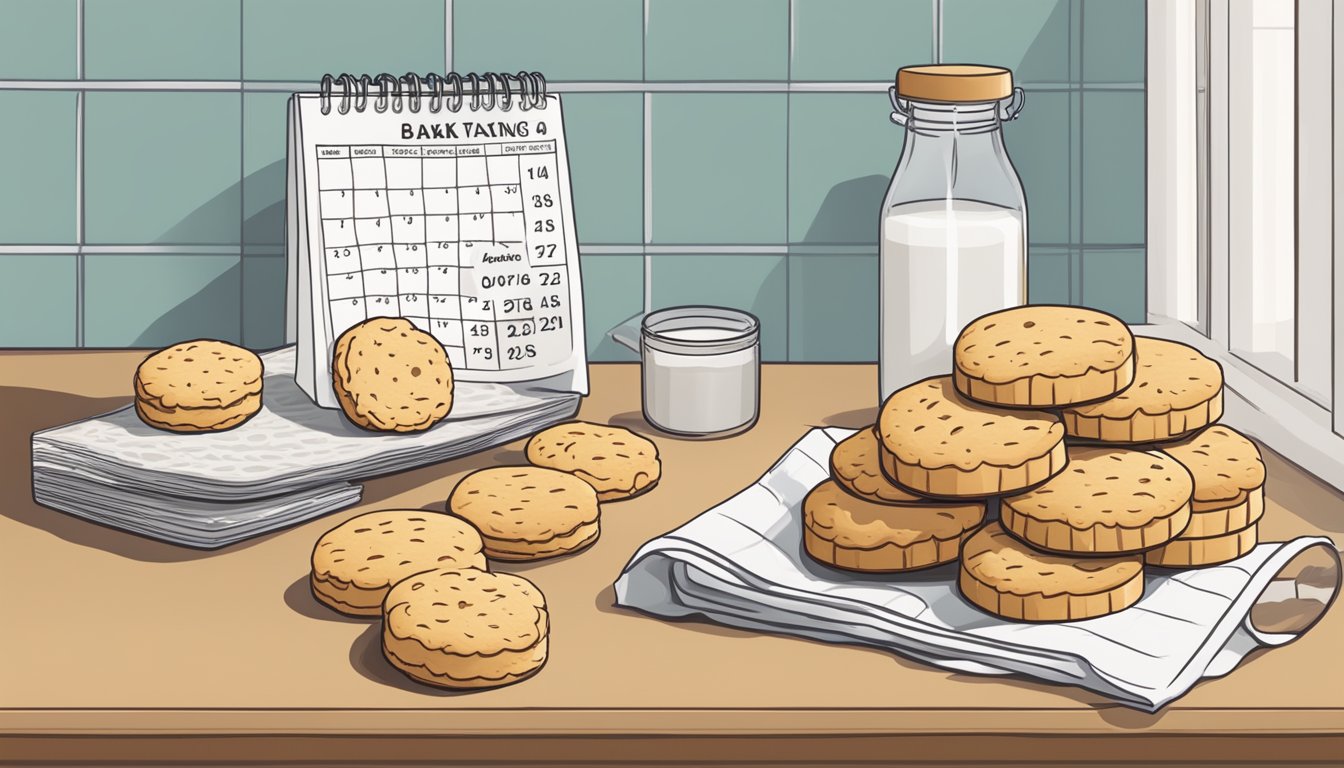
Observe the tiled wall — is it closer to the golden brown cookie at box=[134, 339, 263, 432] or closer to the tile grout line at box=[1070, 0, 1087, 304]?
the tile grout line at box=[1070, 0, 1087, 304]

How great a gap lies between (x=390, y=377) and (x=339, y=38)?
1.29ft

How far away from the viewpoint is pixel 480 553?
90 centimetres

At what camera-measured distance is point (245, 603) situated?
886 millimetres

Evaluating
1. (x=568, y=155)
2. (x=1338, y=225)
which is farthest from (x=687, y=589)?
(x=568, y=155)

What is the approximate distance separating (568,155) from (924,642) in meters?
0.69

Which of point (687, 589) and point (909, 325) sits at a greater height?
point (909, 325)

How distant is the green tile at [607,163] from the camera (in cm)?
136

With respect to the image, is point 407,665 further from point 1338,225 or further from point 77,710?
point 1338,225

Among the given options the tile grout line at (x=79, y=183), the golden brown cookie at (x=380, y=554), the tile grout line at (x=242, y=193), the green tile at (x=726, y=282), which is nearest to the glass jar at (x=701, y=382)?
the green tile at (x=726, y=282)

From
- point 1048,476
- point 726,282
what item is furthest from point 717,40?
point 1048,476

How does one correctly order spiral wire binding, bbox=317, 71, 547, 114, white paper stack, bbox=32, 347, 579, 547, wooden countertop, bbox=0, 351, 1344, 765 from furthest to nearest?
spiral wire binding, bbox=317, 71, 547, 114 < white paper stack, bbox=32, 347, 579, 547 < wooden countertop, bbox=0, 351, 1344, 765

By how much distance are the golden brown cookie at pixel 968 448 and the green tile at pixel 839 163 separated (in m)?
0.51

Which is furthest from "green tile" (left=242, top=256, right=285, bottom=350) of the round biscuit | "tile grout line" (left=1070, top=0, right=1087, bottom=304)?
the round biscuit

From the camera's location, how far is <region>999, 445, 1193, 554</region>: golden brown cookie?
31.9 inches
